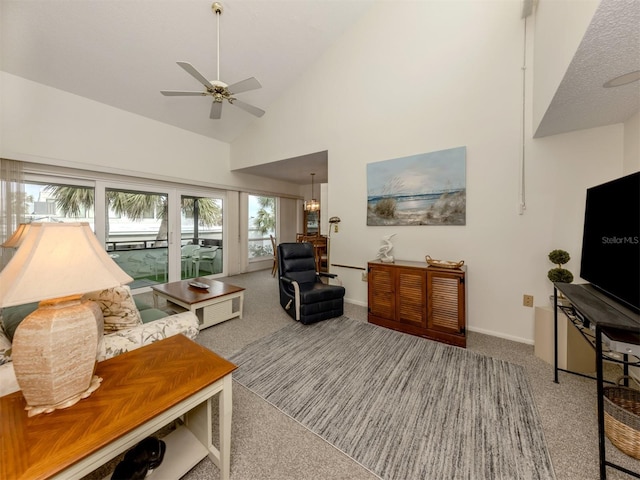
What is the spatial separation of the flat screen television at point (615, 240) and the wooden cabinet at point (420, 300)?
928mm

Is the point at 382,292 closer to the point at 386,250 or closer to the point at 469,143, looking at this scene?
the point at 386,250

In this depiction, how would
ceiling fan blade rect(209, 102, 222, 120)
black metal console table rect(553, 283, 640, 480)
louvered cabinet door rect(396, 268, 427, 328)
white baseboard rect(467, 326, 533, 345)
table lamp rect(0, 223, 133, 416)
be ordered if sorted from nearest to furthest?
table lamp rect(0, 223, 133, 416) < black metal console table rect(553, 283, 640, 480) < white baseboard rect(467, 326, 533, 345) < louvered cabinet door rect(396, 268, 427, 328) < ceiling fan blade rect(209, 102, 222, 120)

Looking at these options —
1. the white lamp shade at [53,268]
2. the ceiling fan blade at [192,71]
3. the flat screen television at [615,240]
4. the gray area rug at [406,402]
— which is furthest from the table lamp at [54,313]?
the flat screen television at [615,240]

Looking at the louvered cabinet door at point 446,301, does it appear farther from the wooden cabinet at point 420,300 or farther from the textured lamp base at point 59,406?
the textured lamp base at point 59,406

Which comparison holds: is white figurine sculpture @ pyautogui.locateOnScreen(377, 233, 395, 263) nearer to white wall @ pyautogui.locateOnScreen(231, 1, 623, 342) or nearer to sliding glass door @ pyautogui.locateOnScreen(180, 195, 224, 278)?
white wall @ pyautogui.locateOnScreen(231, 1, 623, 342)

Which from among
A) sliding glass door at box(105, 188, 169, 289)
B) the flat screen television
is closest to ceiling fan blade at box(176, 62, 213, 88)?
sliding glass door at box(105, 188, 169, 289)

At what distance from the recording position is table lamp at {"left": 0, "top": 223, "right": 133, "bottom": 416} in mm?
799

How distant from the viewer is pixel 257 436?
1437mm

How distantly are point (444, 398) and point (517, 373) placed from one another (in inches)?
31.0

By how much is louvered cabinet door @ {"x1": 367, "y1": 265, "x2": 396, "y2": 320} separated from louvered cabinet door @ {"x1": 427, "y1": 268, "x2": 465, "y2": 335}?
1.33 ft

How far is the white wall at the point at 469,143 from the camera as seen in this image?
240 centimetres

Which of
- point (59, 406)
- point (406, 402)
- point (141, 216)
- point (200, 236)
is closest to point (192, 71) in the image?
point (59, 406)

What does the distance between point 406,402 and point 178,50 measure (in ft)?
15.4

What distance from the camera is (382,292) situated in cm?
291
